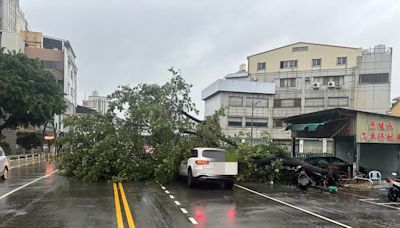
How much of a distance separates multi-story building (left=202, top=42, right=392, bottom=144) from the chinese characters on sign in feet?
134

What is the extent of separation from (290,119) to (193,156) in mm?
11969

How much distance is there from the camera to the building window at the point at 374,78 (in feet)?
209

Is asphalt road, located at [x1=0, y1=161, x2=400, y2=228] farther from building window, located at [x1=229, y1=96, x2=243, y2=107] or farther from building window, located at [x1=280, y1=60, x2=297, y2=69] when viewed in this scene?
building window, located at [x1=280, y1=60, x2=297, y2=69]

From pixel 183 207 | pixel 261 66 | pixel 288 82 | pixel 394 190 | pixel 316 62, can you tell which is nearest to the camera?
pixel 183 207

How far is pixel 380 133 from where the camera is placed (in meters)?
23.1

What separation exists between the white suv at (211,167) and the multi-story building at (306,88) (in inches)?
1841

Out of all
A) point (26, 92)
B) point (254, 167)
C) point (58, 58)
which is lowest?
point (254, 167)

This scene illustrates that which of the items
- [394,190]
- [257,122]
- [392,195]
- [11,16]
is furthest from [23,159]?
[11,16]

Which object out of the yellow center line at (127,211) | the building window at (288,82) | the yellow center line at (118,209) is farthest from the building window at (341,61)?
the yellow center line at (127,211)

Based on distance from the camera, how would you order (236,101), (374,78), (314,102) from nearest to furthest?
1. (374,78)
2. (236,101)
3. (314,102)

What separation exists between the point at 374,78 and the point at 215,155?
5351cm

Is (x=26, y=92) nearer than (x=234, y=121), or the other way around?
(x=26, y=92)

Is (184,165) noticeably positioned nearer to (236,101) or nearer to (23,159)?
(23,159)

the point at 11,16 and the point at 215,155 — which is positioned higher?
the point at 11,16
